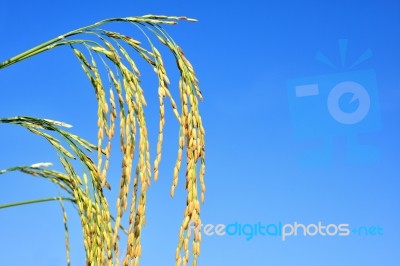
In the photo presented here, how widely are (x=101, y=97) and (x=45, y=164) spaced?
884 mm

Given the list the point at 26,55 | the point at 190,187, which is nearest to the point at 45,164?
the point at 26,55

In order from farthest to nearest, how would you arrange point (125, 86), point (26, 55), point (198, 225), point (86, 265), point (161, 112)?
point (26, 55)
point (86, 265)
point (125, 86)
point (161, 112)
point (198, 225)

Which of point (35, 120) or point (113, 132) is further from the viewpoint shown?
point (35, 120)

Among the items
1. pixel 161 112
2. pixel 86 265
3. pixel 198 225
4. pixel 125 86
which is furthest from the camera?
pixel 86 265

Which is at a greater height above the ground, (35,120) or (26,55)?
(26,55)

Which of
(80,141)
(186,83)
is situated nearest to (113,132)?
(186,83)

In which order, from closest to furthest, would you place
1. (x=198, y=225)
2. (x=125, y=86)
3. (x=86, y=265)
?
1. (x=198, y=225)
2. (x=125, y=86)
3. (x=86, y=265)

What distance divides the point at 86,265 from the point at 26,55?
986 millimetres

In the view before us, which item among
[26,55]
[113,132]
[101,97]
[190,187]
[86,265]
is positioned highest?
[26,55]

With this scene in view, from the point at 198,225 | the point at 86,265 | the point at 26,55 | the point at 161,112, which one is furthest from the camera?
the point at 26,55

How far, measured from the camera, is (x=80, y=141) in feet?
9.37

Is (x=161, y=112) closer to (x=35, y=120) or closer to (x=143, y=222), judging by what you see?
(x=143, y=222)

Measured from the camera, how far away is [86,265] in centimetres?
237

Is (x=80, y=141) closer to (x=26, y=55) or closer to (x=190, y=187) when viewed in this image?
(x=26, y=55)
